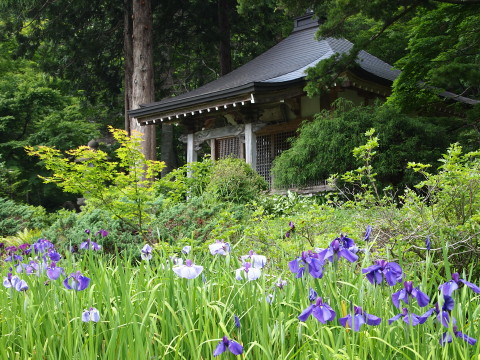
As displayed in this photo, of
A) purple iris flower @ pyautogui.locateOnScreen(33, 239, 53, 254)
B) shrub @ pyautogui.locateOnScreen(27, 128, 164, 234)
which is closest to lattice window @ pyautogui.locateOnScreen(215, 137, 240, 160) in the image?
shrub @ pyautogui.locateOnScreen(27, 128, 164, 234)

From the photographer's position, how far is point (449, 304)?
1.85 metres

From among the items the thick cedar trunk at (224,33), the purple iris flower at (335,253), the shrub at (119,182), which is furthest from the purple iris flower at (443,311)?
the thick cedar trunk at (224,33)

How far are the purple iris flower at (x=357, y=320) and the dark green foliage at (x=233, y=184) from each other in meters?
8.50

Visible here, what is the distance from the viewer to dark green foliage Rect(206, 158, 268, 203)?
11.0 m

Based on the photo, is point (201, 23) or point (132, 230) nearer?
point (132, 230)

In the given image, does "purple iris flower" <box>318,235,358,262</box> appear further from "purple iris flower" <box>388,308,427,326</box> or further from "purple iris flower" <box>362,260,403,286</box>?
"purple iris flower" <box>388,308,427,326</box>

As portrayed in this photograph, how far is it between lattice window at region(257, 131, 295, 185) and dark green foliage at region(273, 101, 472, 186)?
3.83m

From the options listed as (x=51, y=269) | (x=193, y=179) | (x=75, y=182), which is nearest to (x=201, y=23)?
(x=193, y=179)

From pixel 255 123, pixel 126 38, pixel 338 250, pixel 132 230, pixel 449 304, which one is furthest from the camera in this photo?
pixel 126 38

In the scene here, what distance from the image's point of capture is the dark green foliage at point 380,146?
1048 cm

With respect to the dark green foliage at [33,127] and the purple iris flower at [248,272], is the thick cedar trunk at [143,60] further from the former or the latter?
the purple iris flower at [248,272]

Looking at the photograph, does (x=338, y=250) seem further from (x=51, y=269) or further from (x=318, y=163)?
(x=318, y=163)

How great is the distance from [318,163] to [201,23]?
1075 centimetres

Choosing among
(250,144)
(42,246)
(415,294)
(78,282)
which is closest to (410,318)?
(415,294)
